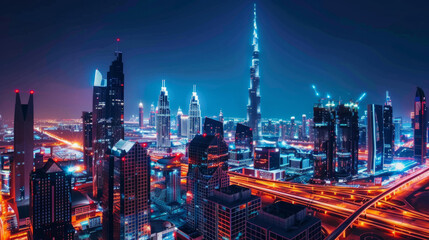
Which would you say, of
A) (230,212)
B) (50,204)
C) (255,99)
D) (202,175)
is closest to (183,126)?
(255,99)

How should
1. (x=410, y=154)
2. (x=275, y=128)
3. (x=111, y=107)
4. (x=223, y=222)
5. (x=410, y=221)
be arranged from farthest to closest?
(x=275, y=128)
(x=410, y=154)
(x=111, y=107)
(x=410, y=221)
(x=223, y=222)

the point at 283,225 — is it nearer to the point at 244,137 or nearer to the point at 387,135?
the point at 387,135

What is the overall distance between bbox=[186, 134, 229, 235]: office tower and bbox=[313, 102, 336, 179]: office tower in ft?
109

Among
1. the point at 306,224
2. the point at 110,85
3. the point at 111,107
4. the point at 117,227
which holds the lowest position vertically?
the point at 117,227

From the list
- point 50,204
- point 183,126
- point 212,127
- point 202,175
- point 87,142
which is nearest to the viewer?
point 50,204

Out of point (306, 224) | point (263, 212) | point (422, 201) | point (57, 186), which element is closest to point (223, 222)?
point (263, 212)

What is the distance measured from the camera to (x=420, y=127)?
86.3 metres

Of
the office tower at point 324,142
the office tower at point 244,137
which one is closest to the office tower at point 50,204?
the office tower at point 324,142

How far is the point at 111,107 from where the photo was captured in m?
75.2

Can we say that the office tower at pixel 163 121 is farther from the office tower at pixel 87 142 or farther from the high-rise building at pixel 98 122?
the high-rise building at pixel 98 122

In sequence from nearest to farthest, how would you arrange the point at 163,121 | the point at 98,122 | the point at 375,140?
1. the point at 98,122
2. the point at 375,140
3. the point at 163,121

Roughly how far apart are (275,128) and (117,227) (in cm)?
15392

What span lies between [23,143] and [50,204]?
101 ft

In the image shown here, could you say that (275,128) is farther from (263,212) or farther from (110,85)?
(263,212)
